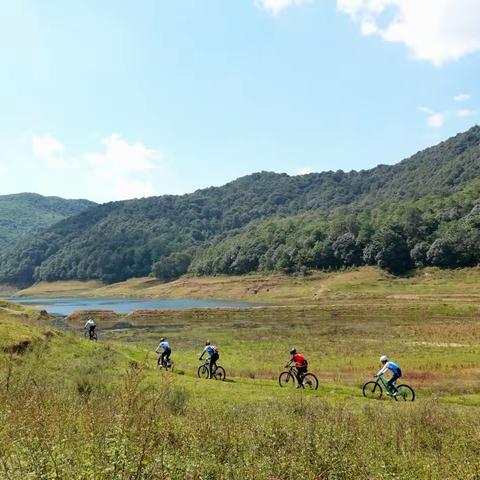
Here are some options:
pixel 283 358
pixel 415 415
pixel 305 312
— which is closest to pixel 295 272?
pixel 305 312

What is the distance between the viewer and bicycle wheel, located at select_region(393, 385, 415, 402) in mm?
22773

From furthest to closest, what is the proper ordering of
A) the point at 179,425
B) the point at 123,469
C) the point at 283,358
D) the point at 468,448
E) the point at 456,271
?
the point at 456,271 < the point at 283,358 < the point at 179,425 < the point at 468,448 < the point at 123,469

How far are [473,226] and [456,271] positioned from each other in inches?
565

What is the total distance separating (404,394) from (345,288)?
332 ft

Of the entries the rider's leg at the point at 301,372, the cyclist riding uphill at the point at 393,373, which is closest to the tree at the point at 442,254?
the rider's leg at the point at 301,372

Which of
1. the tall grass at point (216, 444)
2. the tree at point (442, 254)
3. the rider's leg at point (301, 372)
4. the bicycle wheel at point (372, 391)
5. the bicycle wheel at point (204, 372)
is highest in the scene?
the tree at point (442, 254)

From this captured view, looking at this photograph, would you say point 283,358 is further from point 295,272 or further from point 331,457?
point 295,272

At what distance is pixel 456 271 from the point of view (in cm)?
12262

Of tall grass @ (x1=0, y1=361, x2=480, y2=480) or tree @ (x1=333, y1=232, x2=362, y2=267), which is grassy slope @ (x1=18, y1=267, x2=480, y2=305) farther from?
tall grass @ (x1=0, y1=361, x2=480, y2=480)

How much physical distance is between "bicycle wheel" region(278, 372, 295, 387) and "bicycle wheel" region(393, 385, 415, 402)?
5.38 m

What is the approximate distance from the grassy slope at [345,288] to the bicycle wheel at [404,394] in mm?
62916

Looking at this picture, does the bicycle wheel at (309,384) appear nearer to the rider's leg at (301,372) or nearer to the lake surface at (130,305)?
the rider's leg at (301,372)

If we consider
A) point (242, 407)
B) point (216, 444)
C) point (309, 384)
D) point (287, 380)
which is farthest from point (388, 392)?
point (216, 444)

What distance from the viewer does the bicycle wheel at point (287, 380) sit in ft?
86.5
